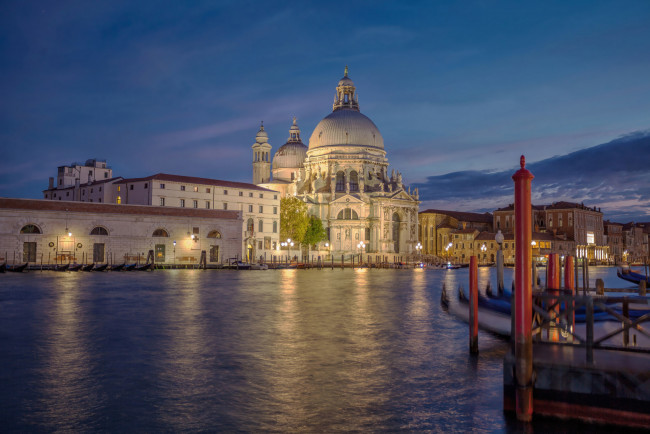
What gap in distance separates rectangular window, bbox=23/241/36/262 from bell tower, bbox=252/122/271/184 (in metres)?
43.2

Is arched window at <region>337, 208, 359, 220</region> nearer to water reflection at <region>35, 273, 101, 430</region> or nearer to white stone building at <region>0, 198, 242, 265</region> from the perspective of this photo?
white stone building at <region>0, 198, 242, 265</region>

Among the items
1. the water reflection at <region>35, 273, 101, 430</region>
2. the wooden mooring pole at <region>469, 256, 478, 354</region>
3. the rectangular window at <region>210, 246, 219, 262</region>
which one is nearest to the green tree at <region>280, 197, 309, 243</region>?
the rectangular window at <region>210, 246, 219, 262</region>

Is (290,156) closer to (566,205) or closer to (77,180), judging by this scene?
(77,180)

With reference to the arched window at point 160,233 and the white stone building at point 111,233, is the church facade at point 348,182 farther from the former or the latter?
the arched window at point 160,233

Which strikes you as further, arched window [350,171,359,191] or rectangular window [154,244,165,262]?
arched window [350,171,359,191]

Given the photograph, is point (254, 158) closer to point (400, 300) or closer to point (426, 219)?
point (426, 219)

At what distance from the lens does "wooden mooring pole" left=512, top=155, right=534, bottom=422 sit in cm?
753

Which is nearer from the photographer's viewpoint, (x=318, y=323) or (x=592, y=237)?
(x=318, y=323)

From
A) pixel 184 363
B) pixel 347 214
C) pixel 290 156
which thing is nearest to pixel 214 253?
pixel 347 214

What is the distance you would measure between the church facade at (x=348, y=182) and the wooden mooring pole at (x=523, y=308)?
65.3m

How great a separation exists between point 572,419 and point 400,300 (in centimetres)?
1886

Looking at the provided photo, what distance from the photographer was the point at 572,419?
7469mm

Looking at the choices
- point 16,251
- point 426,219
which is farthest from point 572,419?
point 426,219

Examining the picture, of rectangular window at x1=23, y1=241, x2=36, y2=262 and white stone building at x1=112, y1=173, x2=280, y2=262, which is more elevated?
white stone building at x1=112, y1=173, x2=280, y2=262
